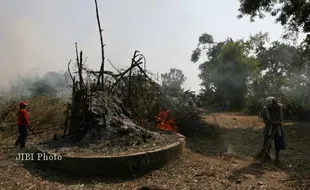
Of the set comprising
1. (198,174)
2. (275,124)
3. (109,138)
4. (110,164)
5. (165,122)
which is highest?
(165,122)

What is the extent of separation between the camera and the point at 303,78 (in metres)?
22.2

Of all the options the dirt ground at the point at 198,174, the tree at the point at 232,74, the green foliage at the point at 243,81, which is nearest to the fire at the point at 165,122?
the dirt ground at the point at 198,174

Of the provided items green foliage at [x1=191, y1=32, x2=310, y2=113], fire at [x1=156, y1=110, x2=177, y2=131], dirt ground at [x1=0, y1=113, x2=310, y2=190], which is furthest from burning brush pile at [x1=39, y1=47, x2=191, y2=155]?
green foliage at [x1=191, y1=32, x2=310, y2=113]

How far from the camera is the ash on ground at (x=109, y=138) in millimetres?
5949

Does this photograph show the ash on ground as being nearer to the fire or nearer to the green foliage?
the fire

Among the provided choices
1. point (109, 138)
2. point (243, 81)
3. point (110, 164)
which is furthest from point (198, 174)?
point (243, 81)

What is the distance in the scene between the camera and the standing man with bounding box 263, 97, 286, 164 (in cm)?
701

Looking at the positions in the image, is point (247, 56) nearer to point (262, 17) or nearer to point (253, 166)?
point (262, 17)

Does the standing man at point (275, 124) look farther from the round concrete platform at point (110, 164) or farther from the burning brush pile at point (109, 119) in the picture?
the round concrete platform at point (110, 164)

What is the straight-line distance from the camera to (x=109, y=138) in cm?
630

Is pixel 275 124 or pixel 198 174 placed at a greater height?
pixel 275 124

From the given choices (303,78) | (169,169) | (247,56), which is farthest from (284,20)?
(247,56)

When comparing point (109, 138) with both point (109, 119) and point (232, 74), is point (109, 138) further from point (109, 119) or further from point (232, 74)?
point (232, 74)

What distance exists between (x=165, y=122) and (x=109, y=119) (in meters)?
3.16
